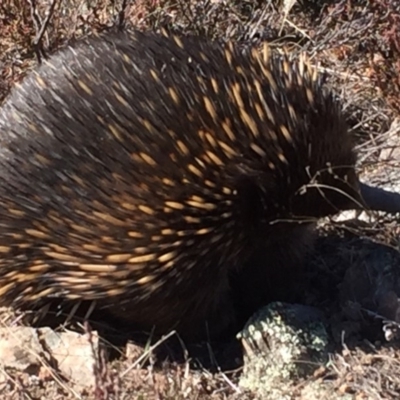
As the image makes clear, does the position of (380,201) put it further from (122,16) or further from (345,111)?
(122,16)

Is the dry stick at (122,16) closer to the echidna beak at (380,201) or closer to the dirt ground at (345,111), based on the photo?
the dirt ground at (345,111)

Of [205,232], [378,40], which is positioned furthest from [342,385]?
[378,40]

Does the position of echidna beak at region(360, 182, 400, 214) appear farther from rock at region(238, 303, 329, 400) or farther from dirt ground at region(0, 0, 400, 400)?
rock at region(238, 303, 329, 400)

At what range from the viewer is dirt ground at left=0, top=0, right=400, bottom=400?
3035 millimetres

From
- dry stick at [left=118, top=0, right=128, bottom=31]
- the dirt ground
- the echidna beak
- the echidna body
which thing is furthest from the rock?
dry stick at [left=118, top=0, right=128, bottom=31]

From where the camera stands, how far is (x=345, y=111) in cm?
417

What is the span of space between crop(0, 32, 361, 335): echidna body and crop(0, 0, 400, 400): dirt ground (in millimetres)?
294

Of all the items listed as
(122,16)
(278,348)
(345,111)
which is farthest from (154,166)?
(122,16)

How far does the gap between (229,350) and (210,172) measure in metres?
0.73


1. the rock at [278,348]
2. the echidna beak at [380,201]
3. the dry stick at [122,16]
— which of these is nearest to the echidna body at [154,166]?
the echidna beak at [380,201]

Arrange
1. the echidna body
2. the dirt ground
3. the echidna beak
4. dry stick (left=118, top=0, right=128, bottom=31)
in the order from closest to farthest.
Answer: the echidna body, the dirt ground, the echidna beak, dry stick (left=118, top=0, right=128, bottom=31)

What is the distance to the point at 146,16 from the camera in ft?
15.0

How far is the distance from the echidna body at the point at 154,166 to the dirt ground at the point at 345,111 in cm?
29

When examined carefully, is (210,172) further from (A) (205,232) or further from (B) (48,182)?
(B) (48,182)
